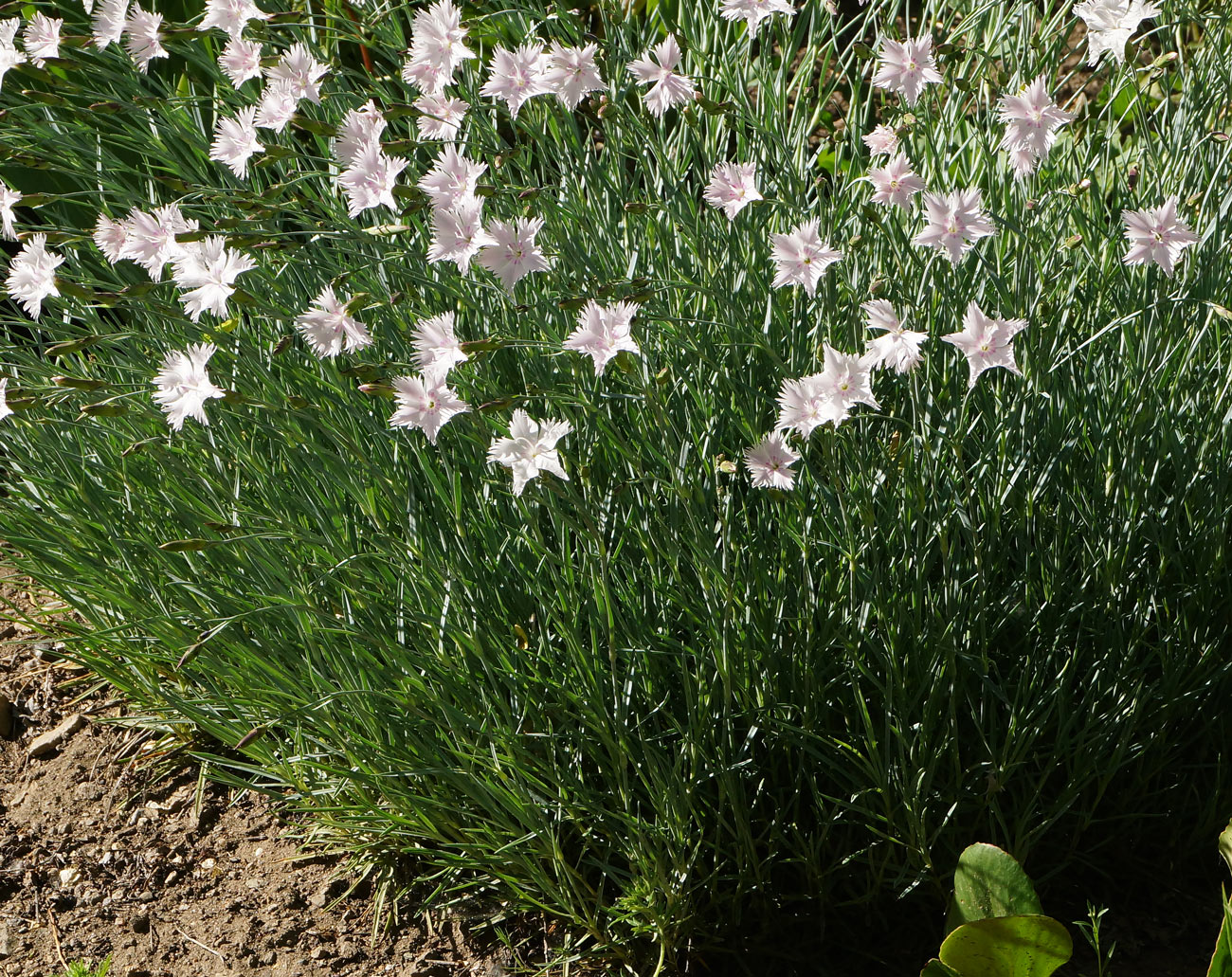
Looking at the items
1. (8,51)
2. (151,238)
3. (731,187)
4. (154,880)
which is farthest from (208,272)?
(154,880)

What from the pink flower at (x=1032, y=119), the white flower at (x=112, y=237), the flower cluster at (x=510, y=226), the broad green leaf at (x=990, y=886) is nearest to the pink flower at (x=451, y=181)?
the flower cluster at (x=510, y=226)

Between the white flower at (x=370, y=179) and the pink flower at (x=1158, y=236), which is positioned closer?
the pink flower at (x=1158, y=236)

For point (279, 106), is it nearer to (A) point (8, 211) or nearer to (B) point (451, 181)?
(B) point (451, 181)

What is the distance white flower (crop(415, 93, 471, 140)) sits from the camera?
162 centimetres

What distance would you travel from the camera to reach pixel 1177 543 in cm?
186

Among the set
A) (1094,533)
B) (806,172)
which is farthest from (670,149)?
(1094,533)

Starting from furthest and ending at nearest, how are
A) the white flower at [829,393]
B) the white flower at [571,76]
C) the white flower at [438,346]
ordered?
1. the white flower at [571,76]
2. the white flower at [438,346]
3. the white flower at [829,393]

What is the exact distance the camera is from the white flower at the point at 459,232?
139 cm

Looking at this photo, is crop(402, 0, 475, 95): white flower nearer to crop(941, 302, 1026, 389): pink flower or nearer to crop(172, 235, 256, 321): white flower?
crop(172, 235, 256, 321): white flower

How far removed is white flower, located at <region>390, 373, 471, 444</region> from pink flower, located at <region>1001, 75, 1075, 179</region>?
2.61 feet

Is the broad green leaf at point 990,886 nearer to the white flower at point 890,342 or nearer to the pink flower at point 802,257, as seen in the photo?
the white flower at point 890,342

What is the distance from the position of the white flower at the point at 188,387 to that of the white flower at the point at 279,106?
36 cm

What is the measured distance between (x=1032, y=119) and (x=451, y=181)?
2.47ft

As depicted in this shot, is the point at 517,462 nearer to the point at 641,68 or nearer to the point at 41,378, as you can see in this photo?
the point at 641,68
